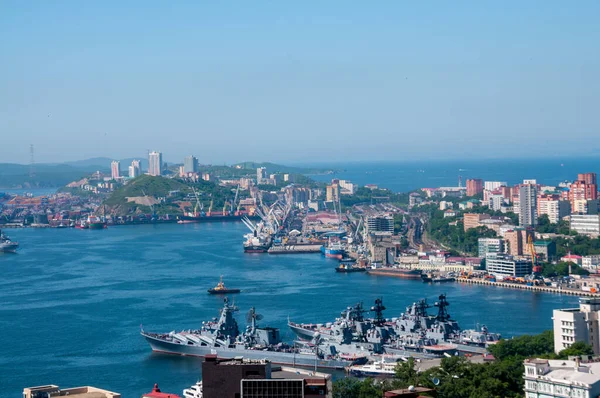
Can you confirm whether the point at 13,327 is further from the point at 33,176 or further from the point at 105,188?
the point at 33,176

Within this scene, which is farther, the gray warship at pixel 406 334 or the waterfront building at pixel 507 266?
the waterfront building at pixel 507 266

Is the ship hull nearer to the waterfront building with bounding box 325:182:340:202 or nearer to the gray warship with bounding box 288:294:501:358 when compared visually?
the gray warship with bounding box 288:294:501:358

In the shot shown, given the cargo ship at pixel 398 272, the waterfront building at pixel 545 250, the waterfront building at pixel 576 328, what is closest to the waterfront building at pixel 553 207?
the waterfront building at pixel 545 250

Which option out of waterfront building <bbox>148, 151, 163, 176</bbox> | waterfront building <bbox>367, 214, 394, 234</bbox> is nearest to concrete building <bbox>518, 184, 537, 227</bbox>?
waterfront building <bbox>367, 214, 394, 234</bbox>

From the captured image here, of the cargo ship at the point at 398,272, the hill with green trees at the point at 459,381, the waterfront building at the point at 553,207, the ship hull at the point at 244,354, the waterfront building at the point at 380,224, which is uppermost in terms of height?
the waterfront building at the point at 553,207

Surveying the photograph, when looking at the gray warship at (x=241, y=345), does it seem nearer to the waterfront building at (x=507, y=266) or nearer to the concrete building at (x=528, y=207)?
the waterfront building at (x=507, y=266)
